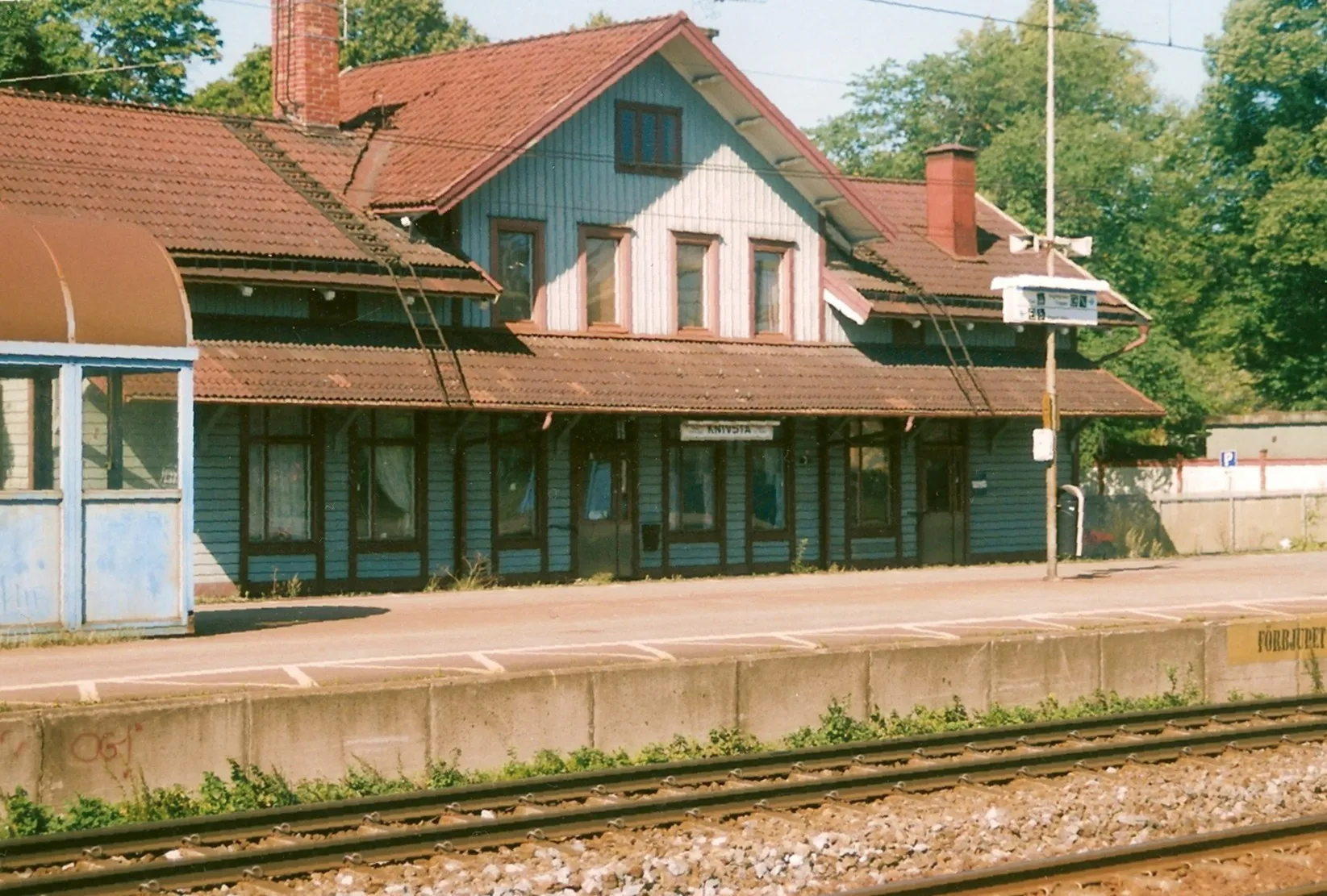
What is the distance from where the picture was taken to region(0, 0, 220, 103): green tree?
46844 mm

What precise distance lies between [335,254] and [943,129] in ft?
193

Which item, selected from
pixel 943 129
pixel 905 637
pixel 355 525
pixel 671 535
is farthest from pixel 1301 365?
pixel 905 637

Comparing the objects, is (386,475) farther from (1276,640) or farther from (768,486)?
(1276,640)

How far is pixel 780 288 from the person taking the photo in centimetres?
3241

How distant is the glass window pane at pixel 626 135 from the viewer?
30375 mm

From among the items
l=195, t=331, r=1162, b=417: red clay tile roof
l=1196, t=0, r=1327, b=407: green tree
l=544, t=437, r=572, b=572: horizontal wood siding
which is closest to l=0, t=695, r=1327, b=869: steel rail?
l=195, t=331, r=1162, b=417: red clay tile roof

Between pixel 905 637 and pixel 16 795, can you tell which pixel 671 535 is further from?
pixel 16 795

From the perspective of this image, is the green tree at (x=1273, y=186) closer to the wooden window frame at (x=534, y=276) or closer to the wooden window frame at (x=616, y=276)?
the wooden window frame at (x=616, y=276)

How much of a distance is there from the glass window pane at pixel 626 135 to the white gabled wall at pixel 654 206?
6.4 inches

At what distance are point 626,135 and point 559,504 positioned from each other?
5.87m

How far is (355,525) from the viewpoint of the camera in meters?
27.2

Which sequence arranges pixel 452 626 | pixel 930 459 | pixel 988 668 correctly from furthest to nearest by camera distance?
pixel 930 459
pixel 452 626
pixel 988 668

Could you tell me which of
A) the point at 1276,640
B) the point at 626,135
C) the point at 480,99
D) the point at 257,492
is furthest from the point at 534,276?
the point at 1276,640

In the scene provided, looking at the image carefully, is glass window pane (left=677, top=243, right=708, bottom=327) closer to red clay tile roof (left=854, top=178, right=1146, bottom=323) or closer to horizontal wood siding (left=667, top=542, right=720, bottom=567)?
A: red clay tile roof (left=854, top=178, right=1146, bottom=323)
